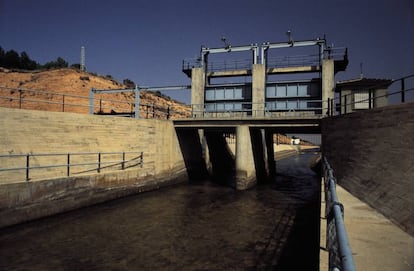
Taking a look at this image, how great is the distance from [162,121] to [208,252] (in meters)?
13.2

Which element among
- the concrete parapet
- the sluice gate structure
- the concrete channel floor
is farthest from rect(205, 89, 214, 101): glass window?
the concrete channel floor

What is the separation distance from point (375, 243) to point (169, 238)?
634 centimetres

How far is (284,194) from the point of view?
1820cm

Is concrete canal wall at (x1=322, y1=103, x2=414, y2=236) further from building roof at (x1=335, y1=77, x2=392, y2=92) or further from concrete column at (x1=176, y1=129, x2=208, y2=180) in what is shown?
concrete column at (x1=176, y1=129, x2=208, y2=180)

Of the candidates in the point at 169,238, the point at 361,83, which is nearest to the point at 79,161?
the point at 169,238

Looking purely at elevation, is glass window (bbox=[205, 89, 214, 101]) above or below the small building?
above

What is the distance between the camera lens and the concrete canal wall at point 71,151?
34.8 feet

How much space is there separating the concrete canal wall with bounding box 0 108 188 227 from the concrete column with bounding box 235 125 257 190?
529 centimetres

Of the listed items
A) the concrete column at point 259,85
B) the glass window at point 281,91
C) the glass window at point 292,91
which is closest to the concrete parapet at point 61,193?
the concrete column at point 259,85

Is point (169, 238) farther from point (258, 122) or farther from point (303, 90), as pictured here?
point (303, 90)

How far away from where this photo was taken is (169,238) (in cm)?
937

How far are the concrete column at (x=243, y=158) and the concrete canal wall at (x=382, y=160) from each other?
7640 mm

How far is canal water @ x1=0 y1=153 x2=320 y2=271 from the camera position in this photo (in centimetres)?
754

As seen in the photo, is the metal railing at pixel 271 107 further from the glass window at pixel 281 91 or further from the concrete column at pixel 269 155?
the concrete column at pixel 269 155
